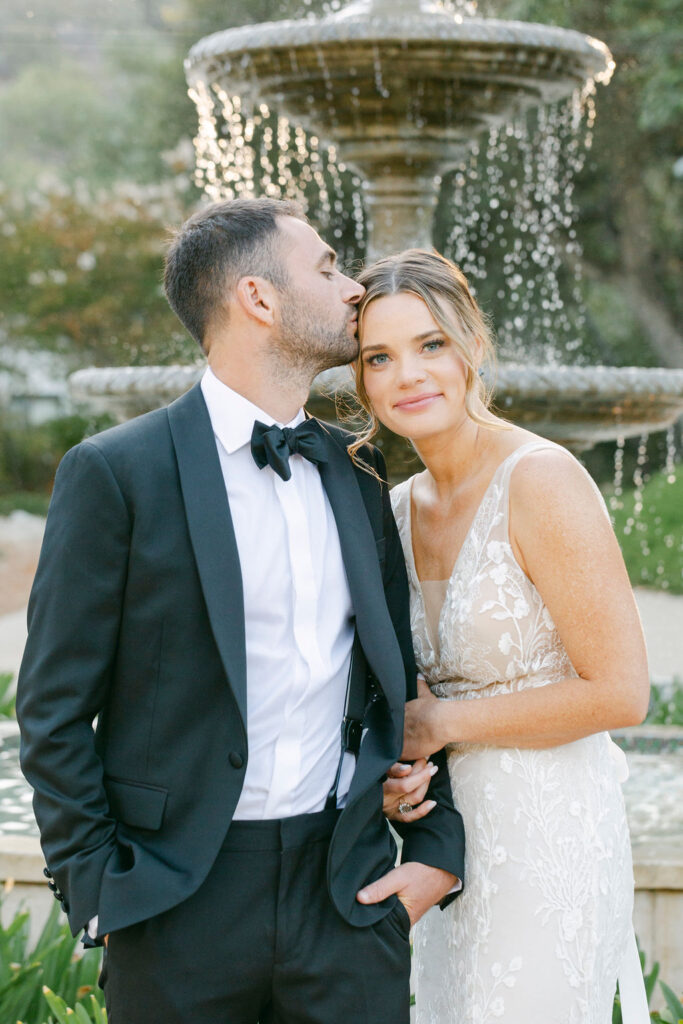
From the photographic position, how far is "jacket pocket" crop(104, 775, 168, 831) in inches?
86.2

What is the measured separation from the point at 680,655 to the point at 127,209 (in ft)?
39.7

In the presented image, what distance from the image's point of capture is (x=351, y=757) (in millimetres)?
2391

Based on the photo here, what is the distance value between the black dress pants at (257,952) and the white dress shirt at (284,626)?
0.09 metres

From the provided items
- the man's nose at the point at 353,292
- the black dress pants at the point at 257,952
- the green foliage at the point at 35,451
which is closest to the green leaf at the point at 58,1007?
the black dress pants at the point at 257,952

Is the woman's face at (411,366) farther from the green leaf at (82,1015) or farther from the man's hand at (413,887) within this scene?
the green leaf at (82,1015)

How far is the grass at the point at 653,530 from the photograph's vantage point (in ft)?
50.5

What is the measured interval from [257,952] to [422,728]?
639mm

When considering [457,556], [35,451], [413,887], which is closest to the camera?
[413,887]

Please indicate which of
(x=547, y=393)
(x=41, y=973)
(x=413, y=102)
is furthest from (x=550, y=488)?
(x=413, y=102)

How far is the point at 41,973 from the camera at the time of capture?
329 cm

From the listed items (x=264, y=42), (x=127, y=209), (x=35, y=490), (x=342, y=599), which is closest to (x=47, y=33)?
(x=127, y=209)

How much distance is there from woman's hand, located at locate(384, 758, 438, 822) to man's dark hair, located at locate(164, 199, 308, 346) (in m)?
1.03

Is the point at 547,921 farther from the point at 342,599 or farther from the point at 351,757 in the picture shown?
the point at 342,599

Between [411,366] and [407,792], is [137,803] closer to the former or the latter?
[407,792]
